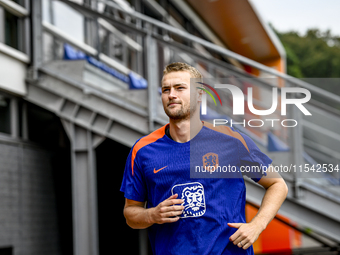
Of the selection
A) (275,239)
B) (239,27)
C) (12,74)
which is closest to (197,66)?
(12,74)

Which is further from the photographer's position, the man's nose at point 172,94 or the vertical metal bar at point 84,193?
the vertical metal bar at point 84,193

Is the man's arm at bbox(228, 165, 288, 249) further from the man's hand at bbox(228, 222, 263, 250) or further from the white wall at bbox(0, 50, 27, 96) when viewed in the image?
the white wall at bbox(0, 50, 27, 96)

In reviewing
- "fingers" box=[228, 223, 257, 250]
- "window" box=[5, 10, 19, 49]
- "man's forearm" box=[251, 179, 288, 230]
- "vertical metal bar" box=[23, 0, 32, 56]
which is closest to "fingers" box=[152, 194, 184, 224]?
"fingers" box=[228, 223, 257, 250]

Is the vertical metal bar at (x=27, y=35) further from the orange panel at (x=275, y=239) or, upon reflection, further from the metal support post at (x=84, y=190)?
the orange panel at (x=275, y=239)

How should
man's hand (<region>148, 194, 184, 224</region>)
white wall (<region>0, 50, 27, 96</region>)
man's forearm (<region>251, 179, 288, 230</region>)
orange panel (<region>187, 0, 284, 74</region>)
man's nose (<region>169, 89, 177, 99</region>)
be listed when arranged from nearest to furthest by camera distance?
man's hand (<region>148, 194, 184, 224</region>)
man's forearm (<region>251, 179, 288, 230</region>)
man's nose (<region>169, 89, 177, 99</region>)
white wall (<region>0, 50, 27, 96</region>)
orange panel (<region>187, 0, 284, 74</region>)

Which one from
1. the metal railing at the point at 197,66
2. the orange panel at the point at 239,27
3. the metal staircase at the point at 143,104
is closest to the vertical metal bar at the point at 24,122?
the metal staircase at the point at 143,104

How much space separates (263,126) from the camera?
601 centimetres

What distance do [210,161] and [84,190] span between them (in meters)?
3.81

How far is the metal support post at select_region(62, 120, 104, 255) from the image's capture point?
5961 millimetres

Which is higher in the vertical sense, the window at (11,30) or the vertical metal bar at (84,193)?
the window at (11,30)

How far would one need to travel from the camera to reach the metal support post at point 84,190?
19.6ft

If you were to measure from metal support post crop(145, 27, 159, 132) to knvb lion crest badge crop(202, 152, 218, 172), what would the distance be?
2.98m

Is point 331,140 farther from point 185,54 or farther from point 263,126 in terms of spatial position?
point 185,54

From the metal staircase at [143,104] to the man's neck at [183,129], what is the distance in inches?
103
